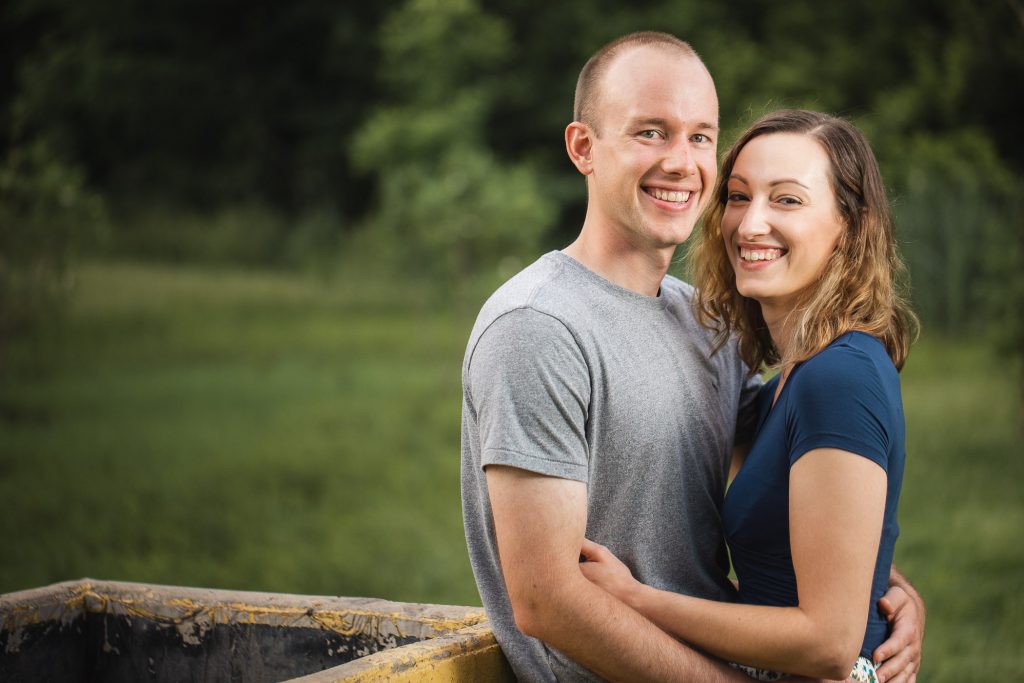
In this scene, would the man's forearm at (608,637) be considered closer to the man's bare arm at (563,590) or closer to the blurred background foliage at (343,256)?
the man's bare arm at (563,590)

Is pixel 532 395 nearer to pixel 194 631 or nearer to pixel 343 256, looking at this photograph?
pixel 194 631

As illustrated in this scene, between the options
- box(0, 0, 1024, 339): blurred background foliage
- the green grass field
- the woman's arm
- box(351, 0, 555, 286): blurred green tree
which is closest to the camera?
the woman's arm

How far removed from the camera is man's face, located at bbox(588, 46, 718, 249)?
8.72 ft

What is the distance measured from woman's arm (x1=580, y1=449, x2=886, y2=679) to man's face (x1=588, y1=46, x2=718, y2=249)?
0.66 meters

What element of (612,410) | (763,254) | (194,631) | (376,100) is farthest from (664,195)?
(376,100)

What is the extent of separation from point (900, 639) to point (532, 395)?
102 centimetres

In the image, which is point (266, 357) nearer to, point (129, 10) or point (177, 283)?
point (177, 283)

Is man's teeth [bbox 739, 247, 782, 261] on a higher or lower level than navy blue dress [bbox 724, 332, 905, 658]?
higher

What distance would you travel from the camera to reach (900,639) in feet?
8.66

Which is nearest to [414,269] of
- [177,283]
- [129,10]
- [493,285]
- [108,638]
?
[493,285]

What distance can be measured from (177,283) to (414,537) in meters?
14.3

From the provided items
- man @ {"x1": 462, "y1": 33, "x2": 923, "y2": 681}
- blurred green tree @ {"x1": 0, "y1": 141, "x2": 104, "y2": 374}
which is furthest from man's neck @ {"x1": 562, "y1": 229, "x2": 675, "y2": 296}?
blurred green tree @ {"x1": 0, "y1": 141, "x2": 104, "y2": 374}

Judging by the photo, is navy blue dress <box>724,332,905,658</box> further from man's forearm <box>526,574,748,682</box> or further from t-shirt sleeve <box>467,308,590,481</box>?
t-shirt sleeve <box>467,308,590,481</box>

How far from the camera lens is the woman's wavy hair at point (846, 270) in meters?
2.53
